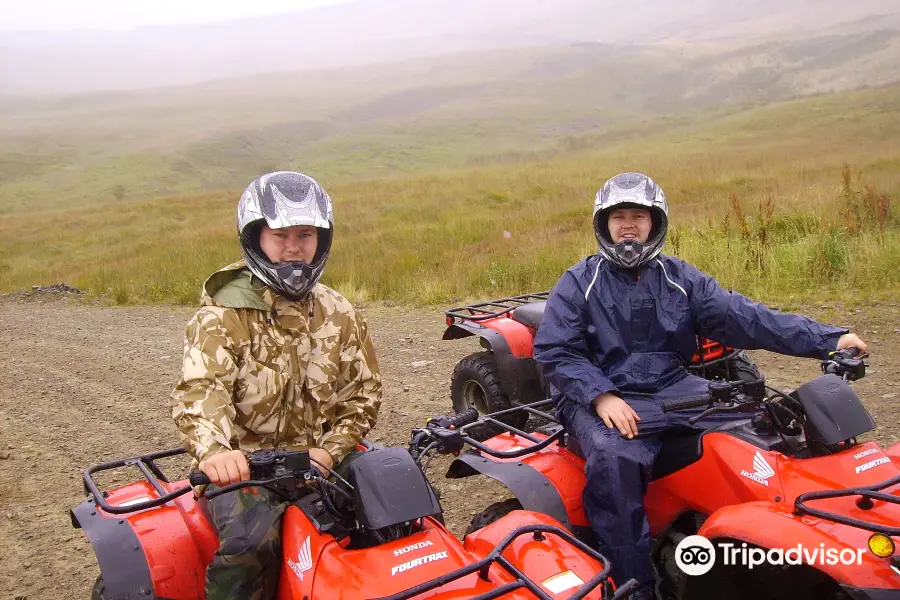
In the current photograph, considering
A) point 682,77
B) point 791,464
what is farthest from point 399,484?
point 682,77

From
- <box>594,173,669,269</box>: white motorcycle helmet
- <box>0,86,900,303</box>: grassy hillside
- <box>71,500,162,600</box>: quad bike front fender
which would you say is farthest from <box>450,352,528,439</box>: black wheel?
<box>0,86,900,303</box>: grassy hillside

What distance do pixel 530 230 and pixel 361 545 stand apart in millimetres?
13238

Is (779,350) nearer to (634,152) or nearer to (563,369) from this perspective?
(563,369)

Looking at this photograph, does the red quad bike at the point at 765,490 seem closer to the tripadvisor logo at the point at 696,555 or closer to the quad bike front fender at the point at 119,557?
the tripadvisor logo at the point at 696,555

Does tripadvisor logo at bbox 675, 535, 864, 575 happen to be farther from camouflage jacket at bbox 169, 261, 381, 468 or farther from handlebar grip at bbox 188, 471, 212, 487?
handlebar grip at bbox 188, 471, 212, 487

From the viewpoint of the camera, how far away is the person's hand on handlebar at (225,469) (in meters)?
2.64

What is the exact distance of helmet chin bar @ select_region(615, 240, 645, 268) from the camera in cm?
398

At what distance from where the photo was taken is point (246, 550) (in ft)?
9.10

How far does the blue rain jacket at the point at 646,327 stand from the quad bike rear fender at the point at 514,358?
5.37 feet

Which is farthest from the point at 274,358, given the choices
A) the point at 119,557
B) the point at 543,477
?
the point at 543,477

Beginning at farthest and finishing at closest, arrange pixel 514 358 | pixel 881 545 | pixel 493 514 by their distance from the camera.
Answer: pixel 514 358 → pixel 493 514 → pixel 881 545

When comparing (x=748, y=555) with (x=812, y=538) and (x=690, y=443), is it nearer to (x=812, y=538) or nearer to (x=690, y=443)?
(x=812, y=538)

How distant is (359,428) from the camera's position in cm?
340

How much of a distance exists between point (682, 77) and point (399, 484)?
11405cm
